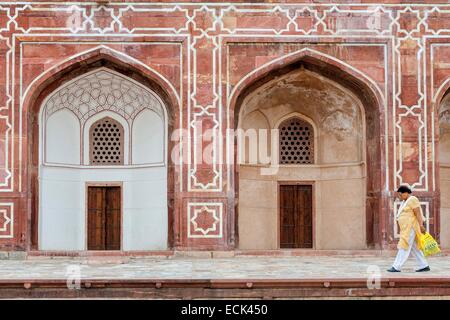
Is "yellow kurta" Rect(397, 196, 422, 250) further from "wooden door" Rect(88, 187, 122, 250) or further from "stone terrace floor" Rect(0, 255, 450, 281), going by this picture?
"wooden door" Rect(88, 187, 122, 250)

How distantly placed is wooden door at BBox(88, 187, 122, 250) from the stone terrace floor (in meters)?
2.15

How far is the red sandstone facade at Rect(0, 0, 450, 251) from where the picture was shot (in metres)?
15.7

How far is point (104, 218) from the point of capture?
56.4 ft

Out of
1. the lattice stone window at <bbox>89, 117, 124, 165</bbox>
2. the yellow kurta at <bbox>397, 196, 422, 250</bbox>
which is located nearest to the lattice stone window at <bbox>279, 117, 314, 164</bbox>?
the lattice stone window at <bbox>89, 117, 124, 165</bbox>

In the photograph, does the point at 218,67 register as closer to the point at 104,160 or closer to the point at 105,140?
the point at 105,140

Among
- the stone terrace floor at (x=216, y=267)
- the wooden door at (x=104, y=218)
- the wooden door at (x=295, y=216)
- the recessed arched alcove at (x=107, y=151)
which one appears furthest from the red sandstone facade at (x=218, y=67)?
the wooden door at (x=295, y=216)

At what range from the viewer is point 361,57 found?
16.0 meters

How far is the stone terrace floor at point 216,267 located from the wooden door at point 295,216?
6.91ft

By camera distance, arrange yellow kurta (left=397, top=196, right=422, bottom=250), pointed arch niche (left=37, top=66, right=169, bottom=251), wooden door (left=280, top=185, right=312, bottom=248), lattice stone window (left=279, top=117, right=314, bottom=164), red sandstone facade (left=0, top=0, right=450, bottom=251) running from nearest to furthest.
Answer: yellow kurta (left=397, top=196, right=422, bottom=250), red sandstone facade (left=0, top=0, right=450, bottom=251), pointed arch niche (left=37, top=66, right=169, bottom=251), wooden door (left=280, top=185, right=312, bottom=248), lattice stone window (left=279, top=117, right=314, bottom=164)

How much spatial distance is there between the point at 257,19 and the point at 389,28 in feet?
7.74

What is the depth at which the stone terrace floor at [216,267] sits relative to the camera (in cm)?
1116

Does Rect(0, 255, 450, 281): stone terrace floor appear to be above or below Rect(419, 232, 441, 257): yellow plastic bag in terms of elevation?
below

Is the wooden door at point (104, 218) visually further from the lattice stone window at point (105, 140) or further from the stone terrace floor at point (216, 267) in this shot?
the stone terrace floor at point (216, 267)
